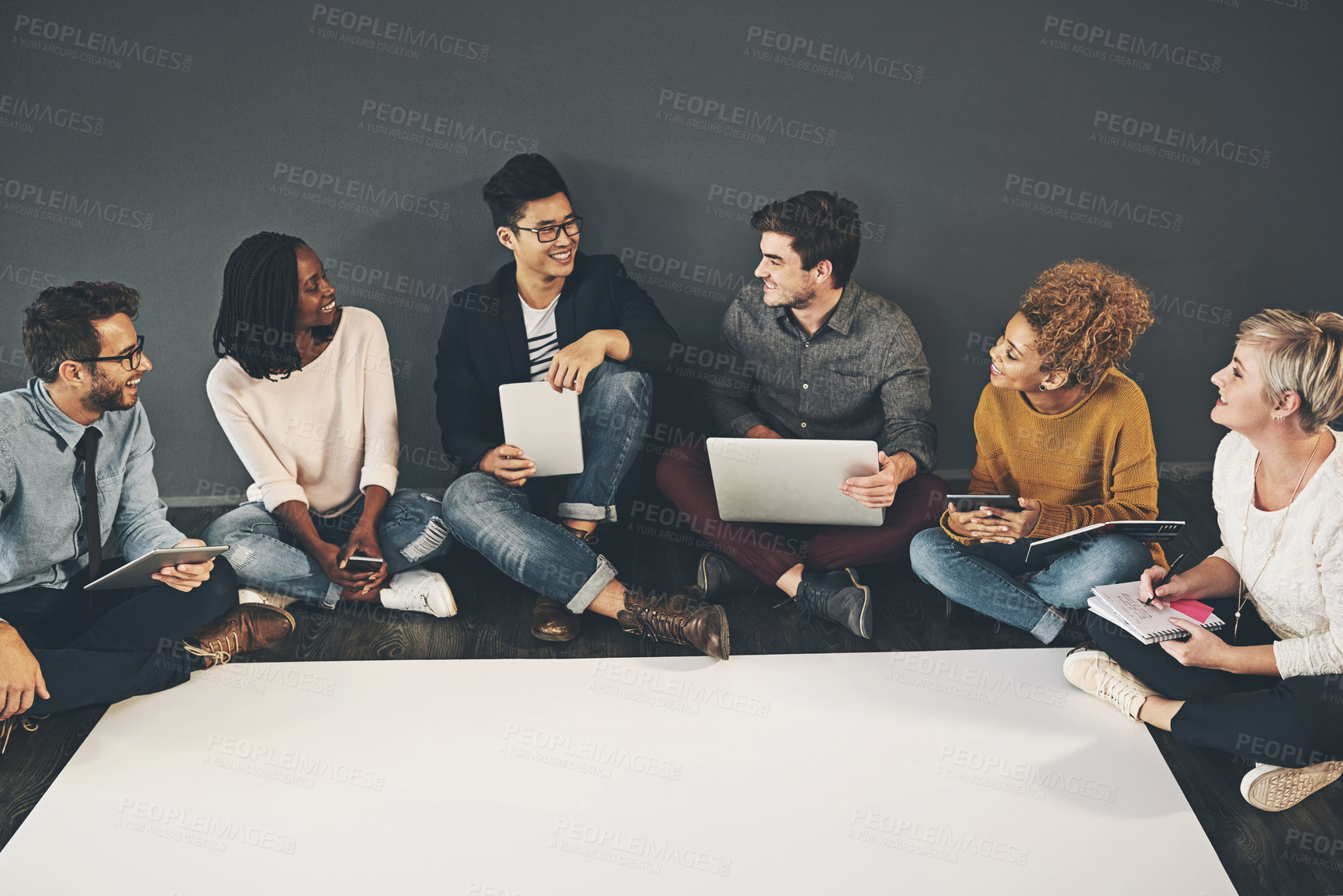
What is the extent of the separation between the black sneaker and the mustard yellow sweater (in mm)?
560

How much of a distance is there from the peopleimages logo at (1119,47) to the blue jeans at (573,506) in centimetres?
161

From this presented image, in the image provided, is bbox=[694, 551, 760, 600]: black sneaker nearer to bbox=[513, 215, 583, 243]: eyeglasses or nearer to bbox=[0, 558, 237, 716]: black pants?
bbox=[513, 215, 583, 243]: eyeglasses

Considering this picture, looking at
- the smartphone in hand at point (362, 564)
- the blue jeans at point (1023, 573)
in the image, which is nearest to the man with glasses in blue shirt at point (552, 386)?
the smartphone in hand at point (362, 564)

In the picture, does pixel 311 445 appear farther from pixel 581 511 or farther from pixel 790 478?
pixel 790 478

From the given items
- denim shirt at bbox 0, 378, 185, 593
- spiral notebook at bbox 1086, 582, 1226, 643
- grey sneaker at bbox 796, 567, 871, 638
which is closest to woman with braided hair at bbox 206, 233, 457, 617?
denim shirt at bbox 0, 378, 185, 593

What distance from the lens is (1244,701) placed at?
196 centimetres

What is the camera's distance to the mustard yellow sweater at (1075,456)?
2.35m

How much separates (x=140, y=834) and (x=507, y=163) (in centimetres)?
185

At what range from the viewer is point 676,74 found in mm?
2768

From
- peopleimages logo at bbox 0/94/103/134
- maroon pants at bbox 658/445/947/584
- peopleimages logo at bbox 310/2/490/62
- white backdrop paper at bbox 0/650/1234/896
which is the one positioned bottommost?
white backdrop paper at bbox 0/650/1234/896

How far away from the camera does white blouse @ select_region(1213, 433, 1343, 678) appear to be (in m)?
1.88

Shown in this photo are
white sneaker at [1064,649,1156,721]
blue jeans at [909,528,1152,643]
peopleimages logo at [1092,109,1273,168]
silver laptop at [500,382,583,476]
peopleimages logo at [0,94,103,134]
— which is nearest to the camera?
white sneaker at [1064,649,1156,721]

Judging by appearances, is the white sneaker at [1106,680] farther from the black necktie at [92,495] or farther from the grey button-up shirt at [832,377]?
the black necktie at [92,495]

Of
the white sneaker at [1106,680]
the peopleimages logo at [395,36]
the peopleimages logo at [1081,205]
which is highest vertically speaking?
the peopleimages logo at [395,36]
